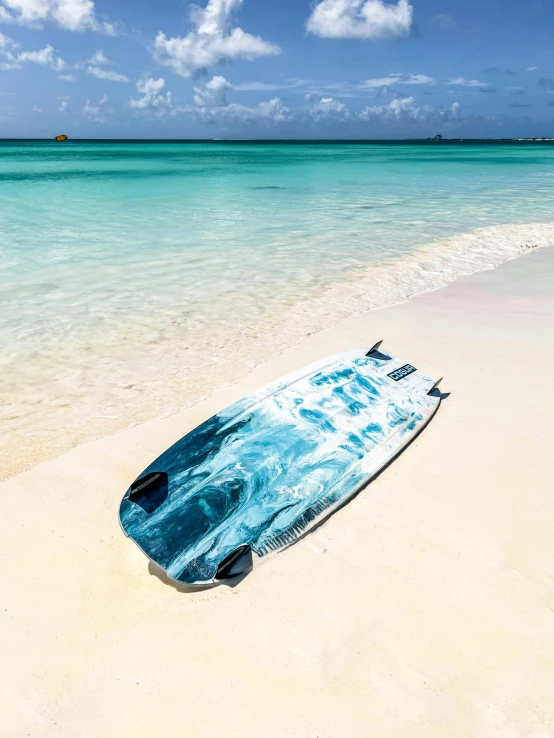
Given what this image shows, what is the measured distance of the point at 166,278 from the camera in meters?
9.49

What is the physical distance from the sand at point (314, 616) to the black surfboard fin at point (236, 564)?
8 centimetres

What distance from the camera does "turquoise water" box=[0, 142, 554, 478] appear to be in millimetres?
5652

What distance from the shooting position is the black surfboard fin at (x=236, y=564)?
3072mm

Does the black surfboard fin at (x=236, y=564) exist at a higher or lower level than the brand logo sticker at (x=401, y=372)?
lower


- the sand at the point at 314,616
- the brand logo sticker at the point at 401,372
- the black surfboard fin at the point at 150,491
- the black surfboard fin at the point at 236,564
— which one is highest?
the brand logo sticker at the point at 401,372

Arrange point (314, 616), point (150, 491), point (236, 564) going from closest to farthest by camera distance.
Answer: point (314, 616) → point (236, 564) → point (150, 491)

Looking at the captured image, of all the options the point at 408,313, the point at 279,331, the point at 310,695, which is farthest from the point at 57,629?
the point at 408,313

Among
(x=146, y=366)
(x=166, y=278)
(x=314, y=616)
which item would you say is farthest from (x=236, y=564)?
(x=166, y=278)

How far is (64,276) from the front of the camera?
964 cm

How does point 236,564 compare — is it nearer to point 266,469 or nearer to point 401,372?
point 266,469

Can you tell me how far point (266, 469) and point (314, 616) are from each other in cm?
98

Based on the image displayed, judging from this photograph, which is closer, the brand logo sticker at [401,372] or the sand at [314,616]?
the sand at [314,616]

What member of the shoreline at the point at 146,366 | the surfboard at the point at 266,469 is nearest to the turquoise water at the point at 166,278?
the shoreline at the point at 146,366

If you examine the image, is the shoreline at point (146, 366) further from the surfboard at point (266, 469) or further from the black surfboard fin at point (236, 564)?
the black surfboard fin at point (236, 564)
